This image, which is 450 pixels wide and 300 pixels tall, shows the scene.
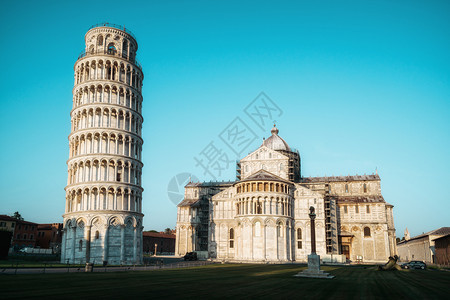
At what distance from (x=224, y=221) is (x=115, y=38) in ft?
138

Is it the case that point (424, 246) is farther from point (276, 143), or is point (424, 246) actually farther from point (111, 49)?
point (111, 49)

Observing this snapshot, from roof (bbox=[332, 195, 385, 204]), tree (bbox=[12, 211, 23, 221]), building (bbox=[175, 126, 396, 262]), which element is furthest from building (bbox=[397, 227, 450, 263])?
tree (bbox=[12, 211, 23, 221])

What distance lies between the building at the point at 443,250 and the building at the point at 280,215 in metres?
9.17

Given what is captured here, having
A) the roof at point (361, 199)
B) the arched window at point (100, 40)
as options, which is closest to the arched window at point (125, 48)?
the arched window at point (100, 40)

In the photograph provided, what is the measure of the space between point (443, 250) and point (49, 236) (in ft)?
320

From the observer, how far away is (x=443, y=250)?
68.2 meters

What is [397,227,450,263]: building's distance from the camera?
79.6m

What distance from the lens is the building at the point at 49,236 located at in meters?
102

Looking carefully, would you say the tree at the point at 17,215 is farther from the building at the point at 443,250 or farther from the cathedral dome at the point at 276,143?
the building at the point at 443,250

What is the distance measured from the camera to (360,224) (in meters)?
81.2

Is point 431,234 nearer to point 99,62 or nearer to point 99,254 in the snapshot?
point 99,254

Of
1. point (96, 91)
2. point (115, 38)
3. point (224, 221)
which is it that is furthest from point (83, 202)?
point (224, 221)

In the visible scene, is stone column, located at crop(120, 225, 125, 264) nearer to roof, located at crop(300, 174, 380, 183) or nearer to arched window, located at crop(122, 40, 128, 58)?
arched window, located at crop(122, 40, 128, 58)

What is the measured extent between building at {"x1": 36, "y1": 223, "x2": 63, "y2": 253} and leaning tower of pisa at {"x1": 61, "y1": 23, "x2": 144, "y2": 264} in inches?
2054
